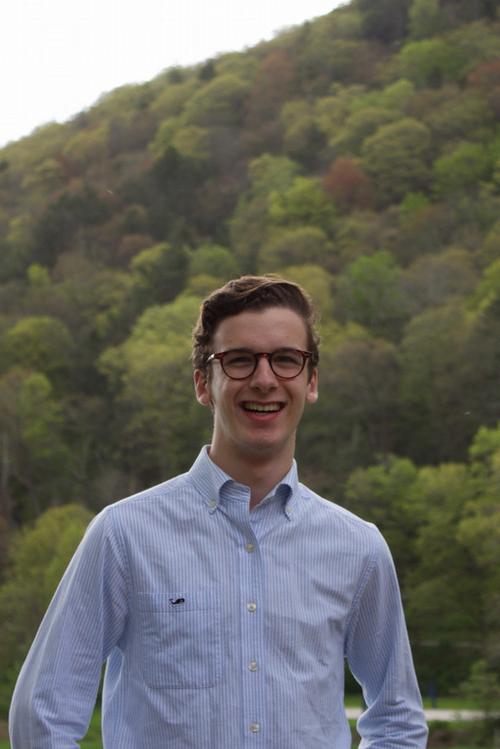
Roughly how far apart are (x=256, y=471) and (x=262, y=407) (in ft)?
0.36

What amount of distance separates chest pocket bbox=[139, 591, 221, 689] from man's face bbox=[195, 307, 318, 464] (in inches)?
10.7

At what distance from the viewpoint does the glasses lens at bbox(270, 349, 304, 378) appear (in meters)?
2.29

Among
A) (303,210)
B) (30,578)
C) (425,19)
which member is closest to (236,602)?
(30,578)

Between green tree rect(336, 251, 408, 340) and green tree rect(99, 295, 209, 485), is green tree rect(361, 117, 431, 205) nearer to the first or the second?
green tree rect(336, 251, 408, 340)

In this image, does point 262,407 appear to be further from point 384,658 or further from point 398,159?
point 398,159

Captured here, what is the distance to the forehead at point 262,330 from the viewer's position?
2.28 m

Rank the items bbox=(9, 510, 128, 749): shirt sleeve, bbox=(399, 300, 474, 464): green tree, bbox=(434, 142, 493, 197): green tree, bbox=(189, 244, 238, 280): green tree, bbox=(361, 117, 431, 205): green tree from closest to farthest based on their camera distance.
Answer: bbox=(9, 510, 128, 749): shirt sleeve → bbox=(399, 300, 474, 464): green tree → bbox=(189, 244, 238, 280): green tree → bbox=(434, 142, 493, 197): green tree → bbox=(361, 117, 431, 205): green tree

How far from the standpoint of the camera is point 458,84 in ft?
316

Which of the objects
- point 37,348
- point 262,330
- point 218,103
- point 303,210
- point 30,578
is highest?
point 218,103

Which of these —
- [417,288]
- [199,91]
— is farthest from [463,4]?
[417,288]

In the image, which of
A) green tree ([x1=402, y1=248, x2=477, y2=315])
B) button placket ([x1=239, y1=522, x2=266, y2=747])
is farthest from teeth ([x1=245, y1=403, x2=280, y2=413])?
green tree ([x1=402, y1=248, x2=477, y2=315])

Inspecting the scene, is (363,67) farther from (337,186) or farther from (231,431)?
(231,431)

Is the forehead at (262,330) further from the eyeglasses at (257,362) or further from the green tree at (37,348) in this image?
the green tree at (37,348)

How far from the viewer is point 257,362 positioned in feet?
7.50
